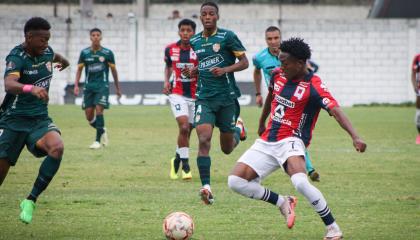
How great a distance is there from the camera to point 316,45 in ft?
119

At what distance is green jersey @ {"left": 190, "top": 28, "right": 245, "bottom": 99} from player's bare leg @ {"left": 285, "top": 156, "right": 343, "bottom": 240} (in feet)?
11.2

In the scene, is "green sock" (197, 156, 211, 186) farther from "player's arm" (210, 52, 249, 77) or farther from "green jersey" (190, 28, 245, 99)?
"player's arm" (210, 52, 249, 77)

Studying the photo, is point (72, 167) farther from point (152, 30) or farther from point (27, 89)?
point (152, 30)

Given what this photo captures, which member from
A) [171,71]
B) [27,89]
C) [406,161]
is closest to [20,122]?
[27,89]

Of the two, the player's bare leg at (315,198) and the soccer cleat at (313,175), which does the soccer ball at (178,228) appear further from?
the soccer cleat at (313,175)

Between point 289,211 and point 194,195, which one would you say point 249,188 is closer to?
point 289,211

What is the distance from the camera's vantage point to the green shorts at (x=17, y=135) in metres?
9.51

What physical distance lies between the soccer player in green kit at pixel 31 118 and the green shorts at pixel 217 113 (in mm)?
2559

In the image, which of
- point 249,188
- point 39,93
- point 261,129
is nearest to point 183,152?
point 261,129

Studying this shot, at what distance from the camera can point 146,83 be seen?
116 ft

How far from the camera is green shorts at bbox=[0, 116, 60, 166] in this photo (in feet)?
31.2

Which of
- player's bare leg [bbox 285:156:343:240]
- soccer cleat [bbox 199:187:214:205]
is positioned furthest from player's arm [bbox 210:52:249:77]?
player's bare leg [bbox 285:156:343:240]

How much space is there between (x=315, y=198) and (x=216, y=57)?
12.8 feet

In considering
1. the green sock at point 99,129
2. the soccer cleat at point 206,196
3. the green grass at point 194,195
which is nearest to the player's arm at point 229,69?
the green grass at point 194,195
